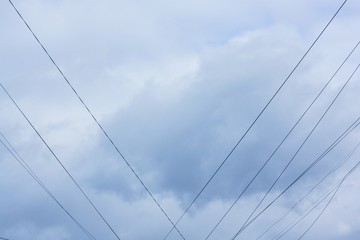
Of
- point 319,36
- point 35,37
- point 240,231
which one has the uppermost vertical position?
point 35,37

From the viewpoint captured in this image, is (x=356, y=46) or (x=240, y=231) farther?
(x=240, y=231)

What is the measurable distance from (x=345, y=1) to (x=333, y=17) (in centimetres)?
114

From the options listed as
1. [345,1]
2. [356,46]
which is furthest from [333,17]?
[356,46]

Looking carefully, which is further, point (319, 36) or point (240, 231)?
point (240, 231)

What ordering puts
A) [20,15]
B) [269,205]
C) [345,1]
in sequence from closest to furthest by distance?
1. [345,1]
2. [20,15]
3. [269,205]

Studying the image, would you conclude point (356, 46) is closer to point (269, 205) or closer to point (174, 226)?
point (269, 205)

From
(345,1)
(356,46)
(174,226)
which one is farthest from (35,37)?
(356,46)

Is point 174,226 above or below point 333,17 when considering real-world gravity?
below

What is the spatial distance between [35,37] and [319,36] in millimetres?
21838

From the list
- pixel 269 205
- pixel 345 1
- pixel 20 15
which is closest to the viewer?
pixel 345 1

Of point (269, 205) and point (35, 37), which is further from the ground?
point (35, 37)

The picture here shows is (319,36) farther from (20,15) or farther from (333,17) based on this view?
(20,15)

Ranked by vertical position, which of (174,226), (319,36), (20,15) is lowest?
(174,226)

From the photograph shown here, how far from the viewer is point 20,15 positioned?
16594 millimetres
